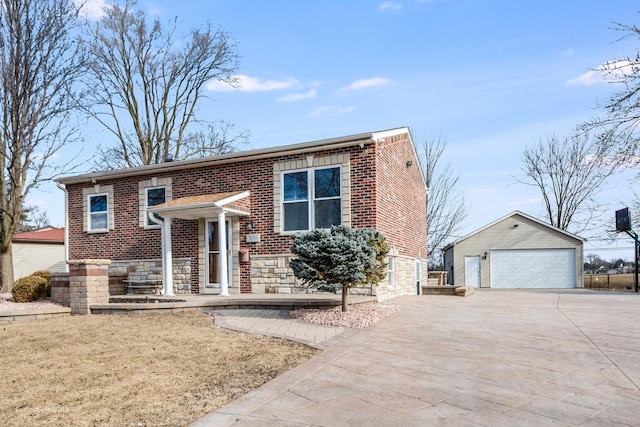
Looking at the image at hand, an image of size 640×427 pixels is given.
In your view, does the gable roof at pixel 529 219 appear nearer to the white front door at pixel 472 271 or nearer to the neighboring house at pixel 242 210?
the white front door at pixel 472 271

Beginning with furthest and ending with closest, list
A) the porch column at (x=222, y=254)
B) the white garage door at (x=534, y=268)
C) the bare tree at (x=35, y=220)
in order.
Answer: the bare tree at (x=35, y=220) < the white garage door at (x=534, y=268) < the porch column at (x=222, y=254)

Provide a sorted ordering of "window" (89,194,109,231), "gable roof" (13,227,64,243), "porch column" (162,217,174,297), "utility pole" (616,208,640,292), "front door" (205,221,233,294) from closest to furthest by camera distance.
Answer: "porch column" (162,217,174,297)
"front door" (205,221,233,294)
"window" (89,194,109,231)
"utility pole" (616,208,640,292)
"gable roof" (13,227,64,243)

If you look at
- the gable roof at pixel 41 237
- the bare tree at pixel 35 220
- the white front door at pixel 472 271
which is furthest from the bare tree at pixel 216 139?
the bare tree at pixel 35 220

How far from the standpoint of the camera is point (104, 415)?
12.9ft

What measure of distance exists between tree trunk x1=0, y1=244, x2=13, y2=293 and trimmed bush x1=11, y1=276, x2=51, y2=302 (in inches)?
148

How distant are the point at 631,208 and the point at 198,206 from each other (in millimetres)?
21498

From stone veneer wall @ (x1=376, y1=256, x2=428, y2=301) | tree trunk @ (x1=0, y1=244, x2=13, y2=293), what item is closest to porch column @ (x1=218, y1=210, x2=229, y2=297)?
stone veneer wall @ (x1=376, y1=256, x2=428, y2=301)

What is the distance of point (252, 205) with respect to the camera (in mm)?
12711

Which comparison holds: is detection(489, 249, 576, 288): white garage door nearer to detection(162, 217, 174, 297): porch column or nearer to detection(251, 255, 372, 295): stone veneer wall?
detection(251, 255, 372, 295): stone veneer wall

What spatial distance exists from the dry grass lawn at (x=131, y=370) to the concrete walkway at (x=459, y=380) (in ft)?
1.32

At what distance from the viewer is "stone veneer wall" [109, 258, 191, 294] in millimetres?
13539

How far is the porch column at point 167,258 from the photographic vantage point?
1285 centimetres

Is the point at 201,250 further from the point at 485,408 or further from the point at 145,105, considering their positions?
the point at 145,105

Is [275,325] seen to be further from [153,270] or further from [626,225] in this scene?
[626,225]
